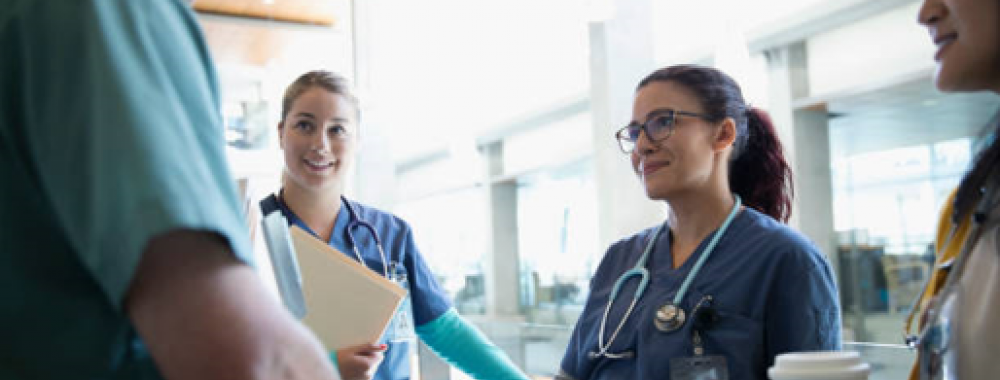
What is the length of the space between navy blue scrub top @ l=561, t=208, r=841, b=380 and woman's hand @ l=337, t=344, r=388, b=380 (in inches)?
19.0

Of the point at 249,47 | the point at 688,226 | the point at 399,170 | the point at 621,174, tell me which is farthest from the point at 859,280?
the point at 399,170

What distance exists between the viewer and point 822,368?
892 millimetres

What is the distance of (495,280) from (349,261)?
38.1ft

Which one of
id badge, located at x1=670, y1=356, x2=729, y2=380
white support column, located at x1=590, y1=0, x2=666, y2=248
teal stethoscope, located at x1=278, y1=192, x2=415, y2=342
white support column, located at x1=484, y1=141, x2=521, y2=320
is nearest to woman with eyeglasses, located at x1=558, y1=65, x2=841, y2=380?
id badge, located at x1=670, y1=356, x2=729, y2=380

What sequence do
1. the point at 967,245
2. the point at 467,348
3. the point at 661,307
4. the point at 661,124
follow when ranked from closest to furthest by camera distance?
the point at 967,245
the point at 661,307
the point at 661,124
the point at 467,348

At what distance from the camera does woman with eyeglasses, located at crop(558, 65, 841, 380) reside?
5.08ft

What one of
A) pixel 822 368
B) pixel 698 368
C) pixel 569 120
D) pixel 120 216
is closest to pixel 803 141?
pixel 569 120

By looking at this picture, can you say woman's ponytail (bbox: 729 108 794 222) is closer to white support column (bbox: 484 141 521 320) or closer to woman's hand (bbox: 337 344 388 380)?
woman's hand (bbox: 337 344 388 380)

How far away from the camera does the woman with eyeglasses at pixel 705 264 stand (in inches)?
61.0

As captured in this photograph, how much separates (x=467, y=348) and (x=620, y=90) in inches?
66.2

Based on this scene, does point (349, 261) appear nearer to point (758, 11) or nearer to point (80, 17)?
point (80, 17)

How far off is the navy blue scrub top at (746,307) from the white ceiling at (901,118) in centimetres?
496

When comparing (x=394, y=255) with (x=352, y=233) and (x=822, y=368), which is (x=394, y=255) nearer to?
(x=352, y=233)

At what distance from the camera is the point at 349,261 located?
1.38m
